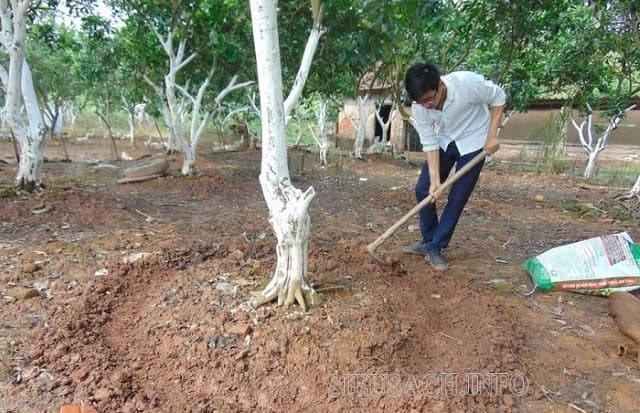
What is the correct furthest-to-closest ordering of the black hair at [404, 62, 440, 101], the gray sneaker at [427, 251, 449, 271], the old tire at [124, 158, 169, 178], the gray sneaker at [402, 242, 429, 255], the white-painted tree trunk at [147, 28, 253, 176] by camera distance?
the old tire at [124, 158, 169, 178] < the white-painted tree trunk at [147, 28, 253, 176] < the gray sneaker at [402, 242, 429, 255] < the gray sneaker at [427, 251, 449, 271] < the black hair at [404, 62, 440, 101]

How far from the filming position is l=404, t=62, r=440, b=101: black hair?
8.09 ft

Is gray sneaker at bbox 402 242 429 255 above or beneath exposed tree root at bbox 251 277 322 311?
beneath

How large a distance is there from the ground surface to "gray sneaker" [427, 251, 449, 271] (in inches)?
2.8

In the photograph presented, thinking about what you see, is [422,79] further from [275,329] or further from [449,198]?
[275,329]

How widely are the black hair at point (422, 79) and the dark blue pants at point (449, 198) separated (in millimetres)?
544

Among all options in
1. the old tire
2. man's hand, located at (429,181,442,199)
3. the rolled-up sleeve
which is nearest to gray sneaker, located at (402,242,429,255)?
man's hand, located at (429,181,442,199)

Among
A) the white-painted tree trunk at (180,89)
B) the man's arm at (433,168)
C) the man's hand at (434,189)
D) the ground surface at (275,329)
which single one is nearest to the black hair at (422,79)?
the man's arm at (433,168)

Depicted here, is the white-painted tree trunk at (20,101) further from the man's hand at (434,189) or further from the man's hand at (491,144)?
the man's hand at (491,144)

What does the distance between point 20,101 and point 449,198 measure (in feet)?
14.2

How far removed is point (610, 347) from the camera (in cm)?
214

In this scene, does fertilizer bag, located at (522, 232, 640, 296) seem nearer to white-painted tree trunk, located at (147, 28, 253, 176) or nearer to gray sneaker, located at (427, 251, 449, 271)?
gray sneaker, located at (427, 251, 449, 271)

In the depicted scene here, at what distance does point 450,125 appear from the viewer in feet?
9.21

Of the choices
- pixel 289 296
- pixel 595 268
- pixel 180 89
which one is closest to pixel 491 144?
pixel 595 268

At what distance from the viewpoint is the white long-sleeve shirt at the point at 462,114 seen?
2672 mm
